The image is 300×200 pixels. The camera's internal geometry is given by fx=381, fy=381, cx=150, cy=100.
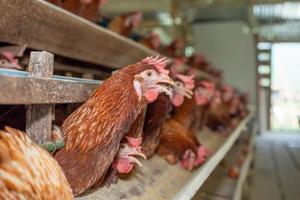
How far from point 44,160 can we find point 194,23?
7.28 metres

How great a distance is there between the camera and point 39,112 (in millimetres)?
817

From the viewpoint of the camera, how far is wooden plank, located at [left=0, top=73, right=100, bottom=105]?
612 millimetres

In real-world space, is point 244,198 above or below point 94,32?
below

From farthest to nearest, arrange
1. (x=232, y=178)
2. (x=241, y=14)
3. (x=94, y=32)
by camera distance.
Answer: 1. (x=241, y=14)
2. (x=232, y=178)
3. (x=94, y=32)

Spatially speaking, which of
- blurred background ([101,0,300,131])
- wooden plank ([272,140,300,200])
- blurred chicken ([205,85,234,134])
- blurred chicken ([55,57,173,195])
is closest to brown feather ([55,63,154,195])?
blurred chicken ([55,57,173,195])

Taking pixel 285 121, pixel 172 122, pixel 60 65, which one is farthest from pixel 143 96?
pixel 285 121

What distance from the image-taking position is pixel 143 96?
39.0 inches

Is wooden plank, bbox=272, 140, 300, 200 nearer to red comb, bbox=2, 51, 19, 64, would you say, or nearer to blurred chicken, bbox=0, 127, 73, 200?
red comb, bbox=2, 51, 19, 64

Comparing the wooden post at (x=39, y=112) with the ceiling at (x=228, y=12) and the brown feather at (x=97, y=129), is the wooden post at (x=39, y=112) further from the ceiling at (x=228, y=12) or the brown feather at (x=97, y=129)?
the ceiling at (x=228, y=12)

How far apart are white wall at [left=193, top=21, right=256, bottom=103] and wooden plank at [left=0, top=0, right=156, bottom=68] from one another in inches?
234

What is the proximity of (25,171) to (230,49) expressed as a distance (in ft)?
24.2

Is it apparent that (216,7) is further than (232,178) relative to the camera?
Yes

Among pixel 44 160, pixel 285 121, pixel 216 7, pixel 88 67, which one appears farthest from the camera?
pixel 285 121

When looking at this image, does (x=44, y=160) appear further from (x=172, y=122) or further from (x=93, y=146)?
(x=172, y=122)
